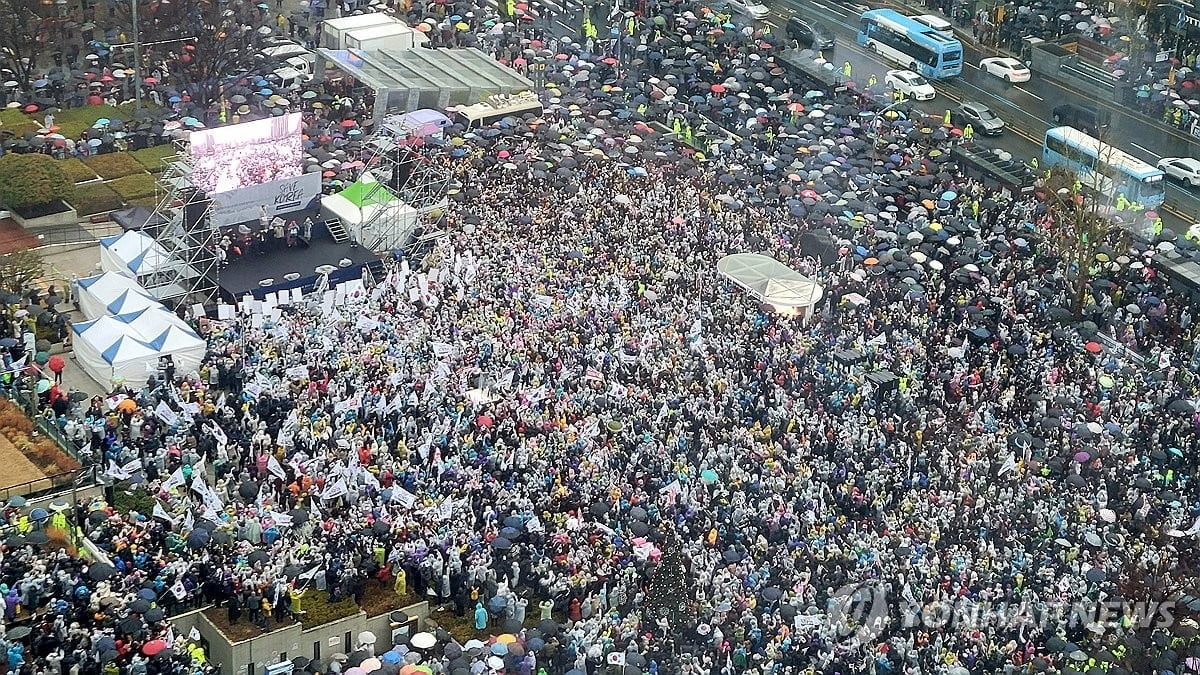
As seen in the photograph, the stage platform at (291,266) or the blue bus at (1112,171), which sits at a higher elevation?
the blue bus at (1112,171)

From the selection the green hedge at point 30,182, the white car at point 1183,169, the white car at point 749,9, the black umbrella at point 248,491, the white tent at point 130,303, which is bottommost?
the white car at point 749,9

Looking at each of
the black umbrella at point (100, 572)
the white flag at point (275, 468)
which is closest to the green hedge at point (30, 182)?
the white flag at point (275, 468)

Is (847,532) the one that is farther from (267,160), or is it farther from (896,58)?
(896,58)

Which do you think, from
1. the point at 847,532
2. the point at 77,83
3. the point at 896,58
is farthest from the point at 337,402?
the point at 896,58

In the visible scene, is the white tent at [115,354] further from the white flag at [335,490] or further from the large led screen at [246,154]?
the white flag at [335,490]

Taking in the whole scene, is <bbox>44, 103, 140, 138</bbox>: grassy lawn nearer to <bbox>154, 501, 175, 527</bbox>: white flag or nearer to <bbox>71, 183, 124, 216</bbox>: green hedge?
<bbox>71, 183, 124, 216</bbox>: green hedge

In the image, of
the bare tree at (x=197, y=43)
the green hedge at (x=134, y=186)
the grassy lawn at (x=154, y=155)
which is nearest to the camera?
the green hedge at (x=134, y=186)
